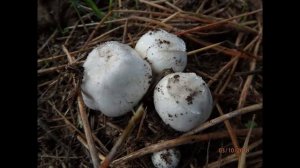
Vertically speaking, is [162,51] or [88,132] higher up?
[162,51]

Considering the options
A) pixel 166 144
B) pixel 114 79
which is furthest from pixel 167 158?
pixel 114 79

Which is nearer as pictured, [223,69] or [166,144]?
[166,144]

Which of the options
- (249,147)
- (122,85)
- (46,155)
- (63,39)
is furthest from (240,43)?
(46,155)

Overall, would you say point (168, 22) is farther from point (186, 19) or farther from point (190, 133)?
point (190, 133)

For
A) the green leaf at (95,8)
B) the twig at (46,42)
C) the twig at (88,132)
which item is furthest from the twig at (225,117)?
the twig at (46,42)

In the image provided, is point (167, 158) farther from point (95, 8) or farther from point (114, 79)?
point (95, 8)

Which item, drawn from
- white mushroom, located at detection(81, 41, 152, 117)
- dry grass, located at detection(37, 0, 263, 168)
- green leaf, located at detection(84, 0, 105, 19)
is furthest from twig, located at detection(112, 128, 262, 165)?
green leaf, located at detection(84, 0, 105, 19)

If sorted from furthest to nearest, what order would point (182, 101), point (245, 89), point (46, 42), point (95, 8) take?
point (46, 42) → point (95, 8) → point (245, 89) → point (182, 101)

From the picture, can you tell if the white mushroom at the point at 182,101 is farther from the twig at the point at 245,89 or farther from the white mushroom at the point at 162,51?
the twig at the point at 245,89

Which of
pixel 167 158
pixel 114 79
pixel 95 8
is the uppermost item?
pixel 95 8
